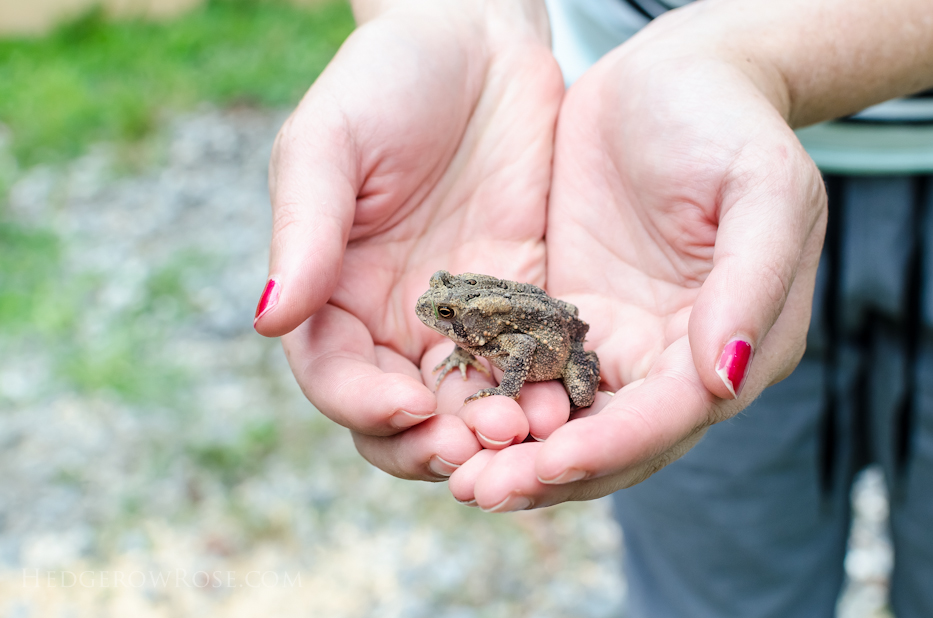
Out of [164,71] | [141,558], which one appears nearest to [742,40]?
[141,558]

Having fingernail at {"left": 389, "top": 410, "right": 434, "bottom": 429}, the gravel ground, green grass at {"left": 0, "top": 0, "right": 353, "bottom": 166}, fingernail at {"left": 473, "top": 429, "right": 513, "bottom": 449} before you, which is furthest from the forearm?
green grass at {"left": 0, "top": 0, "right": 353, "bottom": 166}

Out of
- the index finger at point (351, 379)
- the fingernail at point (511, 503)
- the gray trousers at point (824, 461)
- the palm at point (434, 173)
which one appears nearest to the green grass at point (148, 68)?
the palm at point (434, 173)

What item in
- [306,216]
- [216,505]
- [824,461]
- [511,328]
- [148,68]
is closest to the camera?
[306,216]

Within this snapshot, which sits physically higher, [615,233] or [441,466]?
[615,233]

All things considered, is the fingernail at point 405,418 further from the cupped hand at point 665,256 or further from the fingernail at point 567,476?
the fingernail at point 567,476

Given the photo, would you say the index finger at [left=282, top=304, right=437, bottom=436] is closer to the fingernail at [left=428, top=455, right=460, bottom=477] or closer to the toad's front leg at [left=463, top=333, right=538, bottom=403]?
the fingernail at [left=428, top=455, right=460, bottom=477]

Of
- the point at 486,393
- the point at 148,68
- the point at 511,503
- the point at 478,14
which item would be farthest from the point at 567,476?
the point at 148,68

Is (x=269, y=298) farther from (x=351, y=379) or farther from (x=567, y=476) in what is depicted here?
(x=567, y=476)
